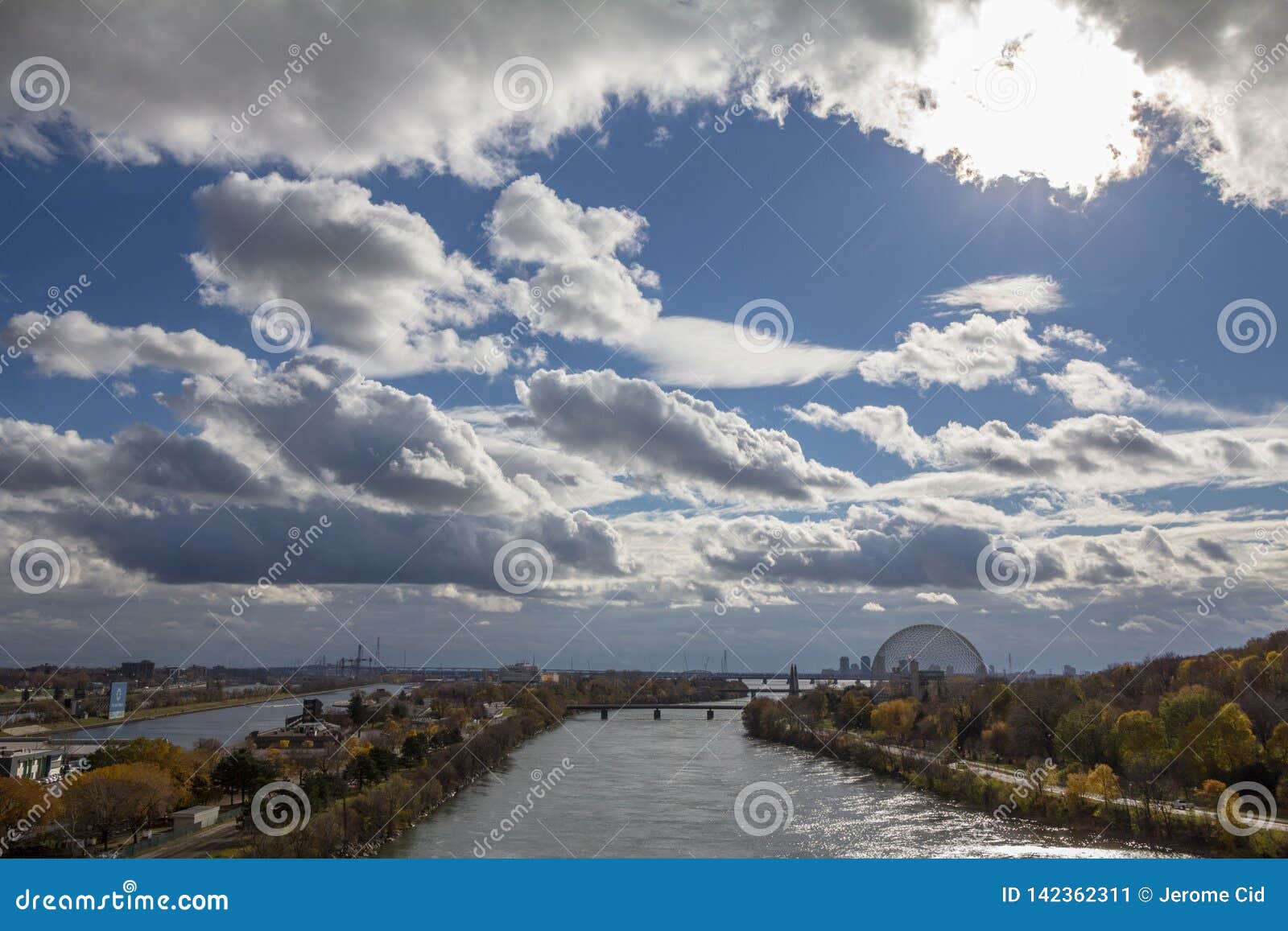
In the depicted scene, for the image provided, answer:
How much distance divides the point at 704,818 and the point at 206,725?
24004 millimetres

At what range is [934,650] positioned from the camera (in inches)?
1506

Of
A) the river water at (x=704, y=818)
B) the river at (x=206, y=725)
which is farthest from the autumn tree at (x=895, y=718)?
the river at (x=206, y=725)

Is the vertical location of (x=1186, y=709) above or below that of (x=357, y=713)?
above

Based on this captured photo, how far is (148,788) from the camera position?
31.8ft

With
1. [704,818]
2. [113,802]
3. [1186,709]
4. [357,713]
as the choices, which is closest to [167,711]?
[357,713]

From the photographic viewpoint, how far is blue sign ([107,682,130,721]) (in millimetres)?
27219

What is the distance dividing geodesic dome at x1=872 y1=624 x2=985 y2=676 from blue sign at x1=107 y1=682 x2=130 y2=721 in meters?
29.3

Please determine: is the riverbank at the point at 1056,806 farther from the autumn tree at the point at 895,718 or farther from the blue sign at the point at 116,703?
the blue sign at the point at 116,703

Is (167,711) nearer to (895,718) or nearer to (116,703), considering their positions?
(116,703)

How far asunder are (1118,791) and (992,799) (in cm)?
208

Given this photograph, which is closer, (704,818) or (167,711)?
(704,818)

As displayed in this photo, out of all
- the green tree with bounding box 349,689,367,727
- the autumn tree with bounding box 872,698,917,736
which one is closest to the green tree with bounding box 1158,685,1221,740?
the autumn tree with bounding box 872,698,917,736

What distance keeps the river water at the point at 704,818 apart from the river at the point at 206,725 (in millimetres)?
9223

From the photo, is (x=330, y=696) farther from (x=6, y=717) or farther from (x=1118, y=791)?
(x=1118, y=791)
